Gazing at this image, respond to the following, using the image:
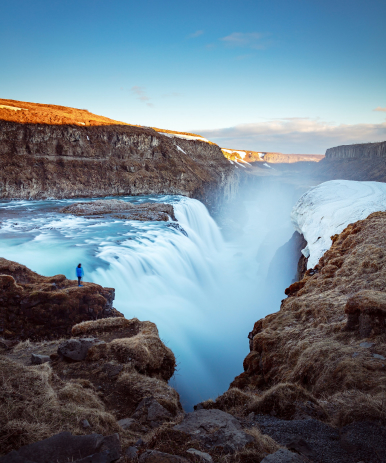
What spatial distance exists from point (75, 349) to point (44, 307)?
10.5 ft

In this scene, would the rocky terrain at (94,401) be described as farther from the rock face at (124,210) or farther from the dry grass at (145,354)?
the rock face at (124,210)

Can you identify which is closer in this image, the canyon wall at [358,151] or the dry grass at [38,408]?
the dry grass at [38,408]

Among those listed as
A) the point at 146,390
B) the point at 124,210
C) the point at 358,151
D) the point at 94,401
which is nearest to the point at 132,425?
the point at 94,401

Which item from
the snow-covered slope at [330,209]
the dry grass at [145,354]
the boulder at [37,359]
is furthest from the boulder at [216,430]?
the snow-covered slope at [330,209]

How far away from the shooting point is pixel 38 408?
4141 millimetres

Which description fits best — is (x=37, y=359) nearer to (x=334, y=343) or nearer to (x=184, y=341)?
(x=334, y=343)

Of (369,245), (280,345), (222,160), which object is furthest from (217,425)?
(222,160)

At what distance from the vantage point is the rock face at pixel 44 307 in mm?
8984

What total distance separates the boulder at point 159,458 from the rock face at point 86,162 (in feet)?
131

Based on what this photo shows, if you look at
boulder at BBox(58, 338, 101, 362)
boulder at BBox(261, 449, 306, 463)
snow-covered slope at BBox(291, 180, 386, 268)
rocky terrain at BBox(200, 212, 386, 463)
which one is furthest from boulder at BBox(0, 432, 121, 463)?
snow-covered slope at BBox(291, 180, 386, 268)

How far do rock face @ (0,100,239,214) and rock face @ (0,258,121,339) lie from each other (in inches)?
1253

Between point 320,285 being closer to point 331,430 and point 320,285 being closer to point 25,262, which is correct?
point 331,430

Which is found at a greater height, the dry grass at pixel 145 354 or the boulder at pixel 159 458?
the boulder at pixel 159 458

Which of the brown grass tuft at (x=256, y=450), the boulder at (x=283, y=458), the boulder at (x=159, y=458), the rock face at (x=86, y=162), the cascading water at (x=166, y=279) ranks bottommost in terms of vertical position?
the cascading water at (x=166, y=279)
